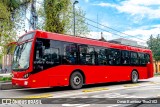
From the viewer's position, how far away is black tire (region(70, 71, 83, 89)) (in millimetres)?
12859

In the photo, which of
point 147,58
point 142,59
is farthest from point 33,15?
point 147,58

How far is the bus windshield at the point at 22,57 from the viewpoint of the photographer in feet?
36.9

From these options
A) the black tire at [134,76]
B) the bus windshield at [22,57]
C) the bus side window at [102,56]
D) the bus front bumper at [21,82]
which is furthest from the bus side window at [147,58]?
the bus front bumper at [21,82]

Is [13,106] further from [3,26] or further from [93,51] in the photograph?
[3,26]

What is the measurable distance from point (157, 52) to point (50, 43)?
1906 inches

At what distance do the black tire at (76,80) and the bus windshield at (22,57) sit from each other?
9.38 ft

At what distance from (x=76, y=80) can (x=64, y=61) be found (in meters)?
1.41

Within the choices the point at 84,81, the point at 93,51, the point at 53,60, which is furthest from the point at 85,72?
the point at 53,60

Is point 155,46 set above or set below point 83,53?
above

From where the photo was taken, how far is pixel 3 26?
19.5 metres

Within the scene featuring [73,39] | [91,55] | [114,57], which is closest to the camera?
[73,39]

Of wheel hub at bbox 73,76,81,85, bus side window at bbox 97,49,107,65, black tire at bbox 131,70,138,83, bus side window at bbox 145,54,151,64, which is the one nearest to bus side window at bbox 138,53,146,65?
bus side window at bbox 145,54,151,64

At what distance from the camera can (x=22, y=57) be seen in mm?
11648

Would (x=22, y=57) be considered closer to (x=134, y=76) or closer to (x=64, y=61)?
(x=64, y=61)
